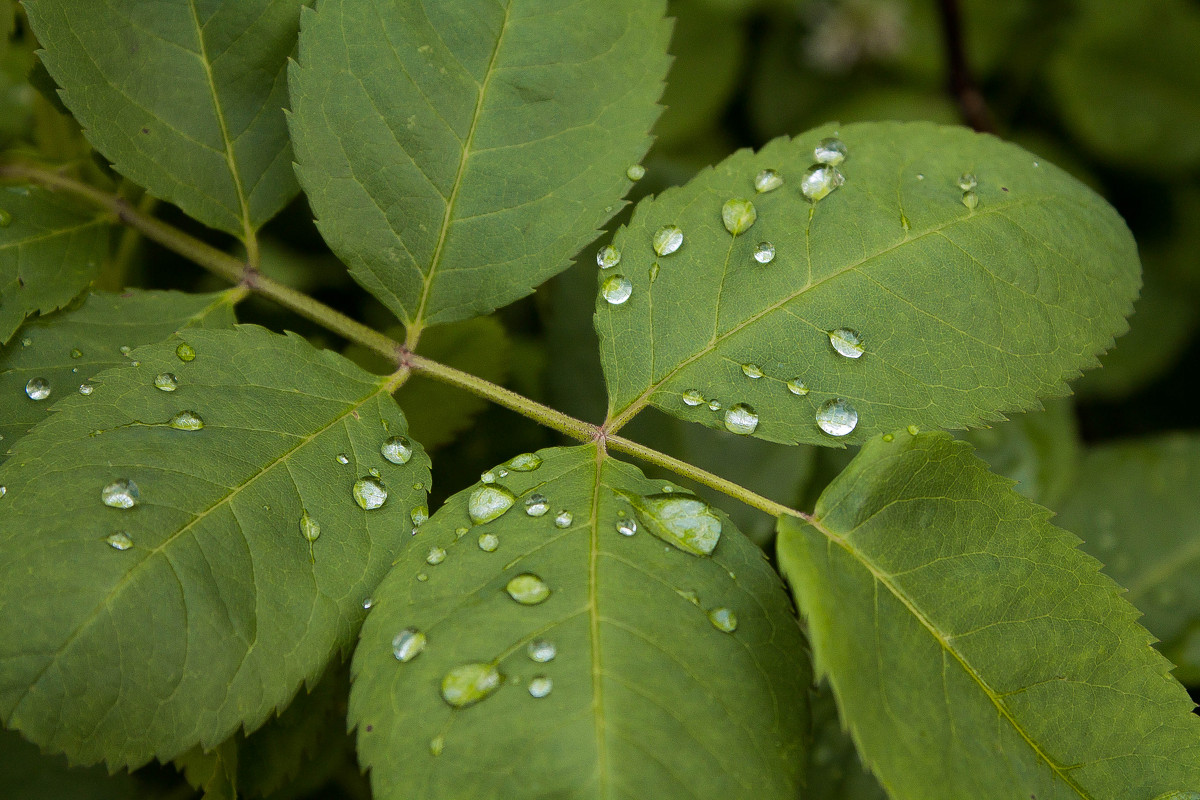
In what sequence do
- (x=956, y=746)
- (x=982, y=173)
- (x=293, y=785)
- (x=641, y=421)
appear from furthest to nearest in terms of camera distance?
(x=641, y=421) → (x=293, y=785) → (x=982, y=173) → (x=956, y=746)

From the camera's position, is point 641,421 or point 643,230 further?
point 641,421

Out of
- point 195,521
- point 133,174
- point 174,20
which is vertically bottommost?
point 195,521

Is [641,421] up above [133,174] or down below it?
below

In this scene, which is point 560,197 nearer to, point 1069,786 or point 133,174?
point 133,174

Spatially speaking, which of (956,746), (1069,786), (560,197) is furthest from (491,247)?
(1069,786)

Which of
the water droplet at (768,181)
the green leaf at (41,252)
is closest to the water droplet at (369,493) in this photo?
the green leaf at (41,252)

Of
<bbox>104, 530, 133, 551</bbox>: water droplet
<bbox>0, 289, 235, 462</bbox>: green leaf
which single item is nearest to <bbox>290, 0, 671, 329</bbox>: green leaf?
<bbox>0, 289, 235, 462</bbox>: green leaf

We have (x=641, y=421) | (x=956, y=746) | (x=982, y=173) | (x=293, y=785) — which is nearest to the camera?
(x=956, y=746)
